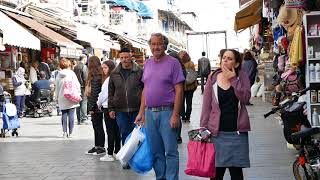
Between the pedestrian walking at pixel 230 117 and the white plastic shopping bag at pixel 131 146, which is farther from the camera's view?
the white plastic shopping bag at pixel 131 146

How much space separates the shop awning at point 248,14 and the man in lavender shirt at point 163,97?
868 cm

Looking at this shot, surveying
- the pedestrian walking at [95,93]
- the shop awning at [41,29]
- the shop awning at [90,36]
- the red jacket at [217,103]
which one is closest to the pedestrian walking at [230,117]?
the red jacket at [217,103]

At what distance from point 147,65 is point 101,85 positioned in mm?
3321

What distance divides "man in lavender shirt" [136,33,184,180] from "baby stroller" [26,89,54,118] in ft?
40.9

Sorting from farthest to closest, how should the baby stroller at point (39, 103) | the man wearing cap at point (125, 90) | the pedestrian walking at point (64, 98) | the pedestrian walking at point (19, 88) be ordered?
the baby stroller at point (39, 103)
the pedestrian walking at point (19, 88)
the pedestrian walking at point (64, 98)
the man wearing cap at point (125, 90)

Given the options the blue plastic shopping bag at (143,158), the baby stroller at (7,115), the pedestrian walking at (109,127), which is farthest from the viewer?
the baby stroller at (7,115)

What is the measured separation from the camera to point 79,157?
415 inches

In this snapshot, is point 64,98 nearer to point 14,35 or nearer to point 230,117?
point 14,35

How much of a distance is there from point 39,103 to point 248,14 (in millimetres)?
7505

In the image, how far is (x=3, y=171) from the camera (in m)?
9.38

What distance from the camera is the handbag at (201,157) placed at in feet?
20.3

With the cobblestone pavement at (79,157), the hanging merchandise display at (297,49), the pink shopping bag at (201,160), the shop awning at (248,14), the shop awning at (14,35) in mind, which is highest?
the shop awning at (248,14)

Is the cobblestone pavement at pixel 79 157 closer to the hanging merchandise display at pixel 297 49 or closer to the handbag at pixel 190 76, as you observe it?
the handbag at pixel 190 76

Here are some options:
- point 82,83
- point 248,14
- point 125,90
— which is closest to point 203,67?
point 82,83
